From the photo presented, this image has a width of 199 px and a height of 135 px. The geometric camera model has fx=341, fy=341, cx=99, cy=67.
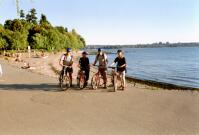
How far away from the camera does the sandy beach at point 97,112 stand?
8.92 m

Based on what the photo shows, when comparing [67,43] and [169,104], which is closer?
[169,104]

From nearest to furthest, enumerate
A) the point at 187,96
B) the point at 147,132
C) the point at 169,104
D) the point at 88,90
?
the point at 147,132 < the point at 169,104 < the point at 187,96 < the point at 88,90

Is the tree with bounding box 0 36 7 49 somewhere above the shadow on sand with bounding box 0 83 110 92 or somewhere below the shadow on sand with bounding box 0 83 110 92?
above

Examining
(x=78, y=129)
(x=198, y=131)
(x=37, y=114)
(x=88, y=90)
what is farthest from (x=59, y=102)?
(x=198, y=131)

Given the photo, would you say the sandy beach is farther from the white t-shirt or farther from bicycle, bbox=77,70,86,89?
the white t-shirt

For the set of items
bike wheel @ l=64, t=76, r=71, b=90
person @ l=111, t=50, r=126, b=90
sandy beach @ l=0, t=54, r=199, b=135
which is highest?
person @ l=111, t=50, r=126, b=90

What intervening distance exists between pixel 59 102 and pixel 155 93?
4.52m

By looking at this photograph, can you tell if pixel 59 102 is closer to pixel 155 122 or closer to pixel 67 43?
pixel 155 122

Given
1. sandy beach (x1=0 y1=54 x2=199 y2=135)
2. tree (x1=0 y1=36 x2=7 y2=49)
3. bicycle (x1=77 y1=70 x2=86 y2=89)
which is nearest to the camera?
sandy beach (x1=0 y1=54 x2=199 y2=135)

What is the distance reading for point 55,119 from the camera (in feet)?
32.9

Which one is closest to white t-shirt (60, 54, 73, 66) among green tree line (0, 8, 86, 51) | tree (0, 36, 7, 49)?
green tree line (0, 8, 86, 51)

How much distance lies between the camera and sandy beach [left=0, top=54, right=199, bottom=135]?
29.3 ft

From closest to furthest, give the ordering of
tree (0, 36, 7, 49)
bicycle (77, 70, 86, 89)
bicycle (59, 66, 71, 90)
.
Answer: bicycle (59, 66, 71, 90) < bicycle (77, 70, 86, 89) < tree (0, 36, 7, 49)

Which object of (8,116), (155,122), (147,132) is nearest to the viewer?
(147,132)
